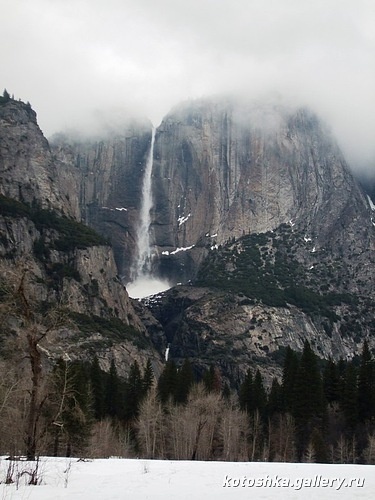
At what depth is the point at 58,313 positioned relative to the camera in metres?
26.4

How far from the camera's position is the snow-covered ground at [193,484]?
15758mm

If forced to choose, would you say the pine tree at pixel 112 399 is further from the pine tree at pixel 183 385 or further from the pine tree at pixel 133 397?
the pine tree at pixel 183 385

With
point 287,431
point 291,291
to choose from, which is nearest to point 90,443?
point 287,431

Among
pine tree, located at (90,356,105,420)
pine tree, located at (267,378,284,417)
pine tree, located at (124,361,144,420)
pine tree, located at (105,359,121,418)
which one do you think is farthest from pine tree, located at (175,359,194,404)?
pine tree, located at (267,378,284,417)

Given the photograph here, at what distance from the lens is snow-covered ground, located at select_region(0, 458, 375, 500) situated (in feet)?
51.7

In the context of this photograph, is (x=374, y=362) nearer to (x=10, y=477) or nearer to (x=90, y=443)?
(x=90, y=443)

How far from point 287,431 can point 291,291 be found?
12243 cm

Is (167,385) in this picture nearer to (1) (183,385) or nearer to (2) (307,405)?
(1) (183,385)

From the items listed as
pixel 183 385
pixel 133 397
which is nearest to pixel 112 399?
pixel 133 397

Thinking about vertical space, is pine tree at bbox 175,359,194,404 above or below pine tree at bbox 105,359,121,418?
above

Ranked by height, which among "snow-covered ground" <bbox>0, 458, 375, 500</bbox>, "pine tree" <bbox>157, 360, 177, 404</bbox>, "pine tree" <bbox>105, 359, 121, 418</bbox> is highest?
"snow-covered ground" <bbox>0, 458, 375, 500</bbox>

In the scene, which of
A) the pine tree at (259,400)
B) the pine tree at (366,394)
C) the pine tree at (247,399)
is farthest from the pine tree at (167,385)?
the pine tree at (366,394)

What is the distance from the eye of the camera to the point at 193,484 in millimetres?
18266

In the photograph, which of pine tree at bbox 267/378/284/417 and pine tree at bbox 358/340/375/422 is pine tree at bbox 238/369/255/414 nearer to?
pine tree at bbox 267/378/284/417
